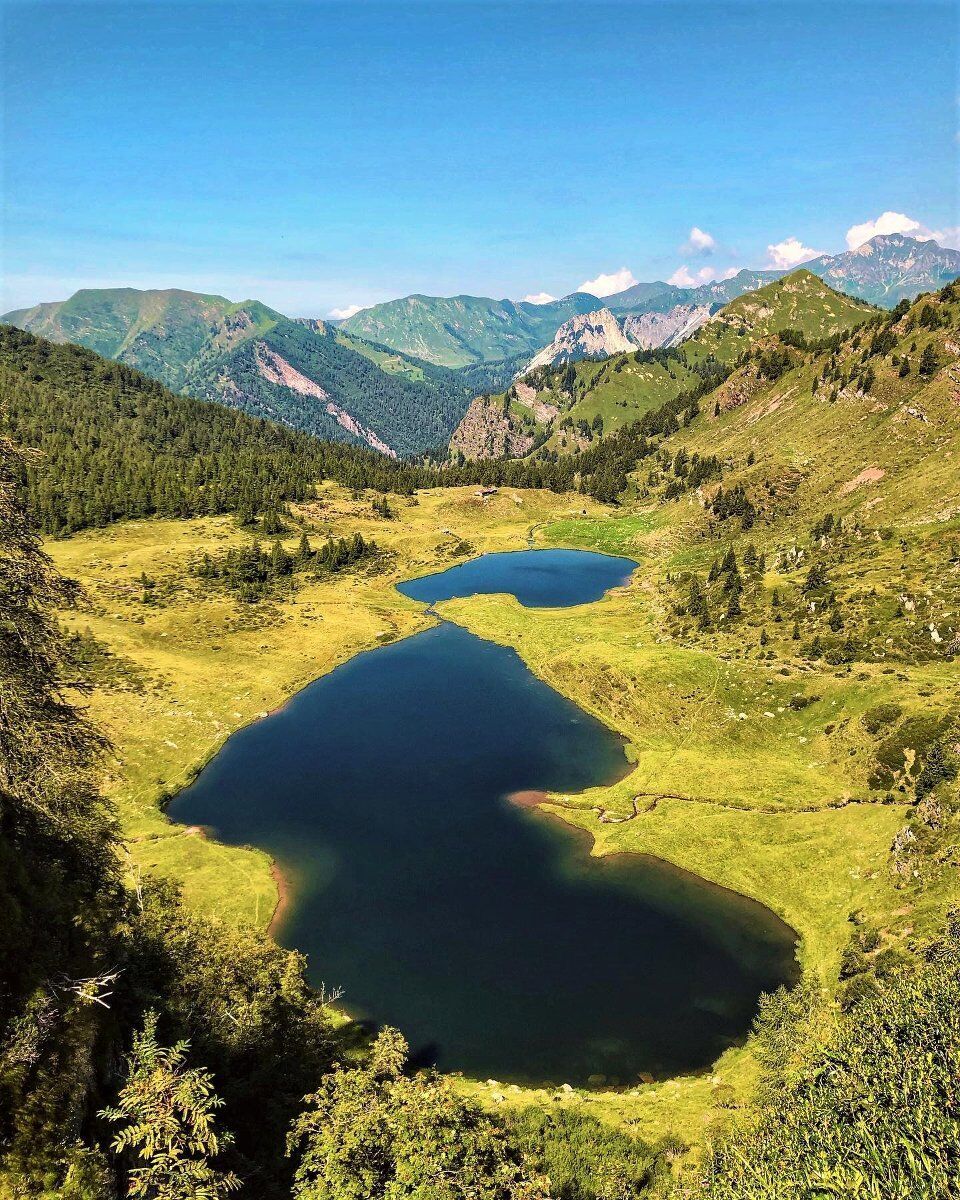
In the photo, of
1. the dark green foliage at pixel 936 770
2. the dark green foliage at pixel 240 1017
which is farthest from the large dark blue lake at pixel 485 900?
the dark green foliage at pixel 936 770

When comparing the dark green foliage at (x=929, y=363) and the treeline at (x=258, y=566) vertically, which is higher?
the dark green foliage at (x=929, y=363)

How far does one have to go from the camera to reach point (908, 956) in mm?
50000

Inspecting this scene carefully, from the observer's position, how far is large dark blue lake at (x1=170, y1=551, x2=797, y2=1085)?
166 ft

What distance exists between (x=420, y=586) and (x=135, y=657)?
87.6 meters

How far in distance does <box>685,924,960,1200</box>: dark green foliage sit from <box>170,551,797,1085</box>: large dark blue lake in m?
11.9

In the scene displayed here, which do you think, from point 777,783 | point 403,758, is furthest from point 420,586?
point 777,783

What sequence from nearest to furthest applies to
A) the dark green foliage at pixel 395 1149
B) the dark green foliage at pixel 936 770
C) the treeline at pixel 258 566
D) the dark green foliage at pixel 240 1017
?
the dark green foliage at pixel 395 1149 → the dark green foliage at pixel 240 1017 → the dark green foliage at pixel 936 770 → the treeline at pixel 258 566

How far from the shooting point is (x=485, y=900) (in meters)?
64.9

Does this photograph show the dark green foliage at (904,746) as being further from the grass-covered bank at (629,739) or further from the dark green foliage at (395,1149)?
the dark green foliage at (395,1149)

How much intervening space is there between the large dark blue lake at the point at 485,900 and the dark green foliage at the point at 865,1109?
467 inches

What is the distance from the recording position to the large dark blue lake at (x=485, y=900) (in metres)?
50.7

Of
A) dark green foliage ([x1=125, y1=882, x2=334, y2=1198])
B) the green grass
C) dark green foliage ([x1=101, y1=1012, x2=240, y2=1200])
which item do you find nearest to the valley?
the green grass

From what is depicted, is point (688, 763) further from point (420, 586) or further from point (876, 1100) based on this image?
point (420, 586)

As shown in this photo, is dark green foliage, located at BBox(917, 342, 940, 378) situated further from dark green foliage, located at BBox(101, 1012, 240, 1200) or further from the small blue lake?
dark green foliage, located at BBox(101, 1012, 240, 1200)
